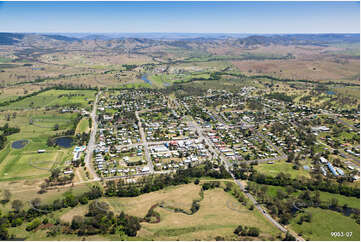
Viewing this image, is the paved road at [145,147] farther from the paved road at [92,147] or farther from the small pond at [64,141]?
the small pond at [64,141]

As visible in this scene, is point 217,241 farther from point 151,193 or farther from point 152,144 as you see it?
point 152,144

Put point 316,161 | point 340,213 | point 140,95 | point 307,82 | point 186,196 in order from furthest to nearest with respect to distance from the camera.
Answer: point 307,82
point 140,95
point 316,161
point 186,196
point 340,213

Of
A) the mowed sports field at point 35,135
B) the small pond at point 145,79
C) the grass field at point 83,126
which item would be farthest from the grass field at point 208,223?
the small pond at point 145,79

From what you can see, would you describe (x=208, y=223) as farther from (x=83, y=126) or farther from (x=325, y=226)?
(x=83, y=126)

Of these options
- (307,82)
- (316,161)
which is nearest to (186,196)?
(316,161)

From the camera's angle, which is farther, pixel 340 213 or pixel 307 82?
pixel 307 82
